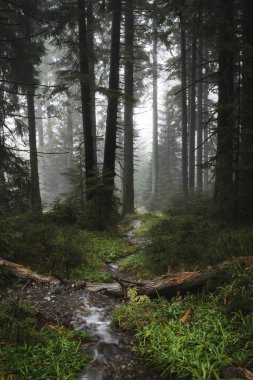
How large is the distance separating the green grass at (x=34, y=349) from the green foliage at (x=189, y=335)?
2.66 ft

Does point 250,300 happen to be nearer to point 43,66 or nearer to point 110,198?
point 110,198

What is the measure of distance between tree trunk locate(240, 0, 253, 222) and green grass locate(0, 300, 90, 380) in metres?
6.48

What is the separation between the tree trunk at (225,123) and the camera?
29.1 feet

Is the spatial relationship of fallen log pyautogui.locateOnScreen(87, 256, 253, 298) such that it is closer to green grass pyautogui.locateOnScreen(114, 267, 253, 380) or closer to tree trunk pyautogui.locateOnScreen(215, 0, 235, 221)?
green grass pyautogui.locateOnScreen(114, 267, 253, 380)

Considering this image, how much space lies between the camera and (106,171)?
500 inches

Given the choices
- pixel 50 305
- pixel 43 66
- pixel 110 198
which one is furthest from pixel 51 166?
pixel 50 305

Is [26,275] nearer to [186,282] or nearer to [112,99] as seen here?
[186,282]

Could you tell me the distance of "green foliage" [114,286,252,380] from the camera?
3520 mm

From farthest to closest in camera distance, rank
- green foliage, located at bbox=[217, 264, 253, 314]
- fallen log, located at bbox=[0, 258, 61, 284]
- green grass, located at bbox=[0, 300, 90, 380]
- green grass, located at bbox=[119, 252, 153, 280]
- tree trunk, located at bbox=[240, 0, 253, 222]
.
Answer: tree trunk, located at bbox=[240, 0, 253, 222]
green grass, located at bbox=[119, 252, 153, 280]
fallen log, located at bbox=[0, 258, 61, 284]
green foliage, located at bbox=[217, 264, 253, 314]
green grass, located at bbox=[0, 300, 90, 380]

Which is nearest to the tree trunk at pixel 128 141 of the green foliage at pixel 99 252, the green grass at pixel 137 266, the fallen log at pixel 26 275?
the green foliage at pixel 99 252

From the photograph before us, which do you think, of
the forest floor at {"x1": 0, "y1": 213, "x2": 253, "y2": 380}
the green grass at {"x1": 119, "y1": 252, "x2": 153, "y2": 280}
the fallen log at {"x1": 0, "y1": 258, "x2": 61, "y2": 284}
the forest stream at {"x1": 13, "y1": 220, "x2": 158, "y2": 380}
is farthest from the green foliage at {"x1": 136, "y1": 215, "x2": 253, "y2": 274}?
the fallen log at {"x1": 0, "y1": 258, "x2": 61, "y2": 284}

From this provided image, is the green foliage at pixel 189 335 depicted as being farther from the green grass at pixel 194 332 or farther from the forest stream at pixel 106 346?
the forest stream at pixel 106 346

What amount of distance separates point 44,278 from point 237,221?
18.8 ft

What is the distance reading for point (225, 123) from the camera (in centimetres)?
1009
